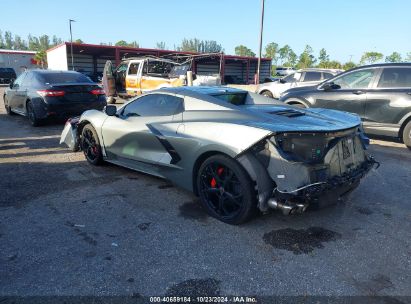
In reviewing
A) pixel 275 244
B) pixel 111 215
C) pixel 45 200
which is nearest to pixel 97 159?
pixel 45 200

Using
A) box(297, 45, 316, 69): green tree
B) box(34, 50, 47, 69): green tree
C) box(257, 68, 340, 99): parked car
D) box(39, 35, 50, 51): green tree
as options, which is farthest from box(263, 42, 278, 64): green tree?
box(39, 35, 50, 51): green tree

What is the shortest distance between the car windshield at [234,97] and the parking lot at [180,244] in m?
1.31

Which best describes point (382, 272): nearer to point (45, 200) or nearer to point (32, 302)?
point (32, 302)

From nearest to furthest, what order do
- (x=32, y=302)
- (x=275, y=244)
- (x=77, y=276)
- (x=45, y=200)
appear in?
(x=32, y=302), (x=77, y=276), (x=275, y=244), (x=45, y=200)

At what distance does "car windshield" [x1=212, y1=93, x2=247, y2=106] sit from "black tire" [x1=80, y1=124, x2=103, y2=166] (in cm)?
219

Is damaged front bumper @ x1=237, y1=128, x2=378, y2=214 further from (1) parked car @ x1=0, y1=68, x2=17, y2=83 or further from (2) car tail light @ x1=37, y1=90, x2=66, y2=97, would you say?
(1) parked car @ x1=0, y1=68, x2=17, y2=83

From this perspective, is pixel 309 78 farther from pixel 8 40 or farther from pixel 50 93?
pixel 8 40

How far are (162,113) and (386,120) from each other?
5032 mm

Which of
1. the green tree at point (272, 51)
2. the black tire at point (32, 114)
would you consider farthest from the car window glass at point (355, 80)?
the green tree at point (272, 51)

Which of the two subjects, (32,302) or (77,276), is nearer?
(32,302)

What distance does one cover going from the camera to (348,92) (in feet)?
24.9

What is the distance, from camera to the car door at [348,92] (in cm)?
737

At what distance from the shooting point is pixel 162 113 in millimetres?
4355

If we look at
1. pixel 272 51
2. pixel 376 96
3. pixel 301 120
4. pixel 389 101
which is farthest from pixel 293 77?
pixel 272 51
